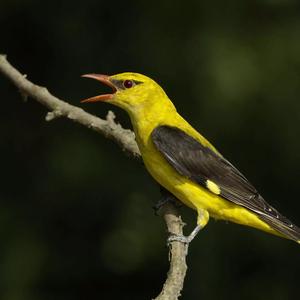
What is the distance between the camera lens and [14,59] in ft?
28.4

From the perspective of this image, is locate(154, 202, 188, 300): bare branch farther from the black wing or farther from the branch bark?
the black wing

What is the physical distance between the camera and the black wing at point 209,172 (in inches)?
230

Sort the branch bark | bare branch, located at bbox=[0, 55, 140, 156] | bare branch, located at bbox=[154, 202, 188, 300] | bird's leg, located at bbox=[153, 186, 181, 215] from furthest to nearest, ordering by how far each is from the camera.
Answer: bare branch, located at bbox=[0, 55, 140, 156] < bird's leg, located at bbox=[153, 186, 181, 215] < the branch bark < bare branch, located at bbox=[154, 202, 188, 300]

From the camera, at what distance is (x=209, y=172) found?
19.9 feet

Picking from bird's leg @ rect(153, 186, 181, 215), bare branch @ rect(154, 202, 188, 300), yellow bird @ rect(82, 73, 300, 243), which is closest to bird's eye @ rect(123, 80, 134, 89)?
yellow bird @ rect(82, 73, 300, 243)

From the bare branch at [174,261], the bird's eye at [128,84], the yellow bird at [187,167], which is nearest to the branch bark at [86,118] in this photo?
the bare branch at [174,261]

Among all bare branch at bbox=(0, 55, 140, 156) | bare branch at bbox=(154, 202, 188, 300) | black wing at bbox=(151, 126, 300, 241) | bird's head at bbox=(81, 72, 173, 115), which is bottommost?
bare branch at bbox=(154, 202, 188, 300)

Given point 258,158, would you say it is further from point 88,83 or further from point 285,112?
point 88,83

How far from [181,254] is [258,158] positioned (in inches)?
117

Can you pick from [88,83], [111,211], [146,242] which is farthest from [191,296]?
[88,83]

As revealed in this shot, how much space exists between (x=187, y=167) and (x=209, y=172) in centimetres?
23

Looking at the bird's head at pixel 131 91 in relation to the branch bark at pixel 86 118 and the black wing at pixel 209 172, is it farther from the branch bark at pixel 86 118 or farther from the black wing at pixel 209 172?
the black wing at pixel 209 172

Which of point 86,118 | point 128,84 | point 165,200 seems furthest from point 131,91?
point 165,200

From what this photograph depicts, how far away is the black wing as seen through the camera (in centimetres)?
585
